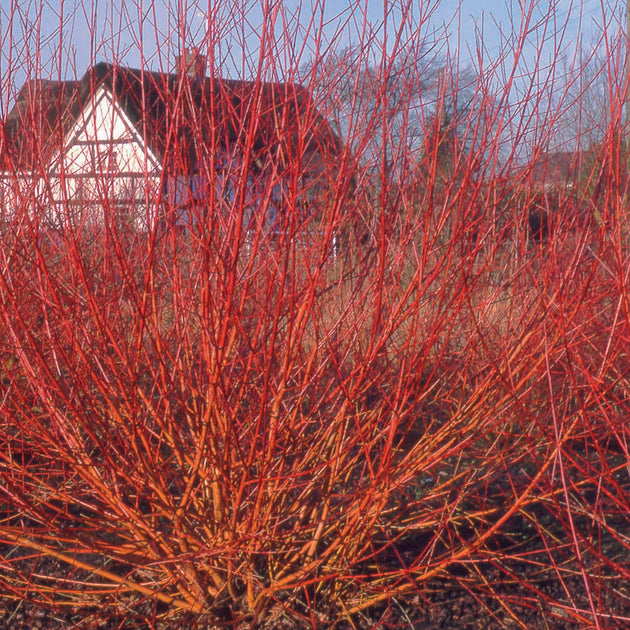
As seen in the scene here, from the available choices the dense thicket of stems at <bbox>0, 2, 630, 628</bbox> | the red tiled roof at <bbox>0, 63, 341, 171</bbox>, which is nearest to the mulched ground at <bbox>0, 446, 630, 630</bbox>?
the dense thicket of stems at <bbox>0, 2, 630, 628</bbox>

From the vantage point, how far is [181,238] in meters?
2.36

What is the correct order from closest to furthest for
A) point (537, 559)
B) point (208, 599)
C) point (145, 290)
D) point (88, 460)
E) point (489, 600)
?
point (145, 290) < point (88, 460) < point (208, 599) < point (489, 600) < point (537, 559)

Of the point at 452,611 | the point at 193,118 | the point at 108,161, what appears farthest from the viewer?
the point at 452,611

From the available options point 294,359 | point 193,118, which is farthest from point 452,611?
point 193,118

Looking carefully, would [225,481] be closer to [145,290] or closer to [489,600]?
[145,290]

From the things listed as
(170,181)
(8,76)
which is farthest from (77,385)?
(8,76)

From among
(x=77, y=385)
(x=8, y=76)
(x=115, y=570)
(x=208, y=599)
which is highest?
(x=8, y=76)

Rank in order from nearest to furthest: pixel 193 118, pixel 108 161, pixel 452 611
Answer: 1. pixel 193 118
2. pixel 108 161
3. pixel 452 611

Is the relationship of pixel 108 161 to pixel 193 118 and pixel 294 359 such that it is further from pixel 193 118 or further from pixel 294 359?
pixel 294 359

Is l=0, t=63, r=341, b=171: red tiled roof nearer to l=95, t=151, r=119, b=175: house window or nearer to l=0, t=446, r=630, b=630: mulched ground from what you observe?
l=95, t=151, r=119, b=175: house window

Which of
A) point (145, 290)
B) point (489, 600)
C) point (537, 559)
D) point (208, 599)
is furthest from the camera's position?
point (537, 559)

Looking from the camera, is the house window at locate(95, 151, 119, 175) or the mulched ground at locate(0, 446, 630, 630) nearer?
the house window at locate(95, 151, 119, 175)

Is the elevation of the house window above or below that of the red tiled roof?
below

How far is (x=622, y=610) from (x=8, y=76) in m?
2.78
